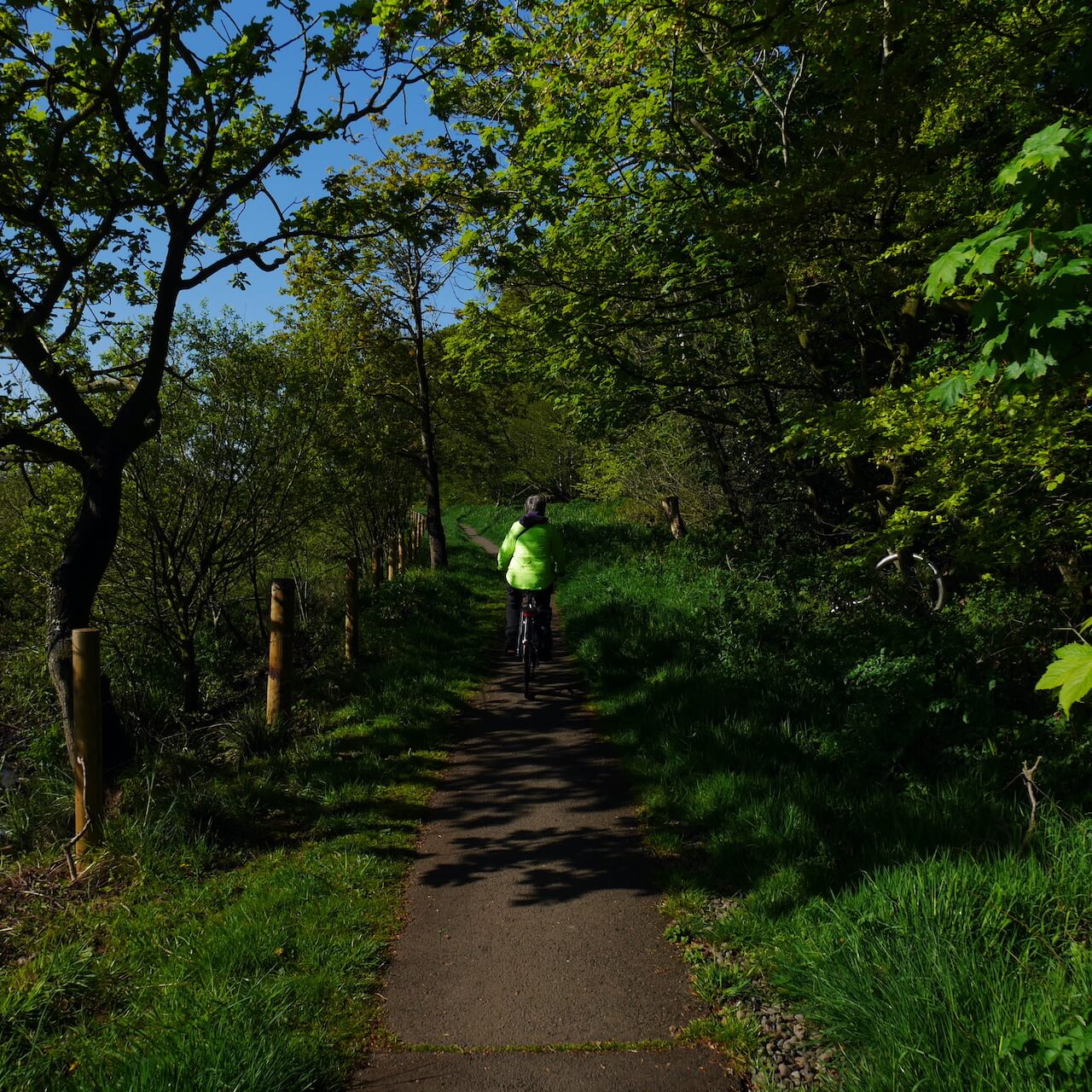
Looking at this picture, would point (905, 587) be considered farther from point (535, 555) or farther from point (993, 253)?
point (993, 253)

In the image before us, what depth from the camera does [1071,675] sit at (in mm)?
1968

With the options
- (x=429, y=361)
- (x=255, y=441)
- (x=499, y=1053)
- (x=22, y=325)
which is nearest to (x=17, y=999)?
(x=499, y=1053)

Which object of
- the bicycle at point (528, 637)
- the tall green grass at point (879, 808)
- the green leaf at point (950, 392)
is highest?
the green leaf at point (950, 392)

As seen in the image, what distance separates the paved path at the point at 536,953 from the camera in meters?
2.73

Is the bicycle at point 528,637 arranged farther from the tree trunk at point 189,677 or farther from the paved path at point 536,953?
the tree trunk at point 189,677

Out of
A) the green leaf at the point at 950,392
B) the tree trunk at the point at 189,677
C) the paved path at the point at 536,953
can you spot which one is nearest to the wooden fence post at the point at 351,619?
the tree trunk at the point at 189,677

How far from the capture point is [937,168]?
20.5ft

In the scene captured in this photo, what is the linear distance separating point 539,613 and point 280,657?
2.61 meters

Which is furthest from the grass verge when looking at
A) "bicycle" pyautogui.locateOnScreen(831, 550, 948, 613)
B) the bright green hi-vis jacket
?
"bicycle" pyautogui.locateOnScreen(831, 550, 948, 613)

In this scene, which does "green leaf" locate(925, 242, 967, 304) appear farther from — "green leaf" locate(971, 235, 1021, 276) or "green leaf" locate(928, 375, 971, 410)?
"green leaf" locate(928, 375, 971, 410)

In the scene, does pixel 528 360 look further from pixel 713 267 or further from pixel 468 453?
pixel 468 453

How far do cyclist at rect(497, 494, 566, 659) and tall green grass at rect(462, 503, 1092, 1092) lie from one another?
876 millimetres

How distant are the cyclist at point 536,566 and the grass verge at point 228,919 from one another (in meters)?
1.47

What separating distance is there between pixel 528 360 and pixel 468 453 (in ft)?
30.9
